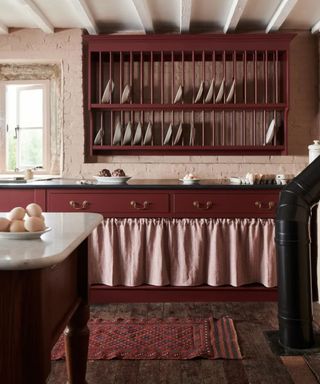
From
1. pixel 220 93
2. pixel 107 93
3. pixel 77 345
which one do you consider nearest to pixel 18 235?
pixel 77 345

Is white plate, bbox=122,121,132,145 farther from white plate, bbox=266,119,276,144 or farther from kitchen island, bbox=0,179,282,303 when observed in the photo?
white plate, bbox=266,119,276,144

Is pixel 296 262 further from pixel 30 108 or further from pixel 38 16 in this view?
pixel 30 108

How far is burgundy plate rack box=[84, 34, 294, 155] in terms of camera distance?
182 inches

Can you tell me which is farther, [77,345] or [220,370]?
[220,370]

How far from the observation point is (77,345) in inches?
82.0

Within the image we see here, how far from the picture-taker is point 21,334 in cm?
124

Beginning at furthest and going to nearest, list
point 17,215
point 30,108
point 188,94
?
point 30,108 → point 188,94 → point 17,215

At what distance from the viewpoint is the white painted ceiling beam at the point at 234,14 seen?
400 centimetres

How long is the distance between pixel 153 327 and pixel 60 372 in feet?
2.80

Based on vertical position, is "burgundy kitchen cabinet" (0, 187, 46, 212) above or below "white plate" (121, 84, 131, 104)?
below

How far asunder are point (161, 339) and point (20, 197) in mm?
1696

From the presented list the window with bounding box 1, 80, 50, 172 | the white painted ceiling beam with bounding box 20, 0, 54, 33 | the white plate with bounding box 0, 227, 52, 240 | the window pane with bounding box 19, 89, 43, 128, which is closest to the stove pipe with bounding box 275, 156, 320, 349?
the white plate with bounding box 0, 227, 52, 240

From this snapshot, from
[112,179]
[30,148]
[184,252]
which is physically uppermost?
[30,148]

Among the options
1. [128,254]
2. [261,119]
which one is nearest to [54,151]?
[128,254]
